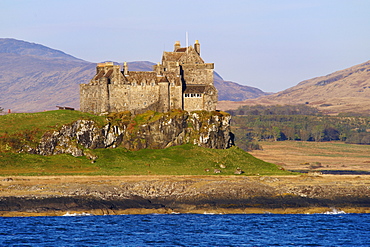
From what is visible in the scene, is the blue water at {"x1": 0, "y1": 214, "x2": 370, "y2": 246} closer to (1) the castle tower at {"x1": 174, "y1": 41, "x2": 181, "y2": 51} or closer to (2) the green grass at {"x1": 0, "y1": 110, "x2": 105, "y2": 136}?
(2) the green grass at {"x1": 0, "y1": 110, "x2": 105, "y2": 136}

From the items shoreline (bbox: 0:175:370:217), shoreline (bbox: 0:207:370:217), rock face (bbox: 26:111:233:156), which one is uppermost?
rock face (bbox: 26:111:233:156)

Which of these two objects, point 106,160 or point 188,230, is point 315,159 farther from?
point 188,230

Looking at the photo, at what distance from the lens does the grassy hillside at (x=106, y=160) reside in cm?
8869

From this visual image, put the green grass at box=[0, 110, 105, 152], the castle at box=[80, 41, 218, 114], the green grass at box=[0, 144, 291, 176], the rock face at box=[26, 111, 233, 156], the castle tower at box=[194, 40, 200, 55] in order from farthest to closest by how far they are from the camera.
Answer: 1. the castle tower at box=[194, 40, 200, 55]
2. the castle at box=[80, 41, 218, 114]
3. the rock face at box=[26, 111, 233, 156]
4. the green grass at box=[0, 110, 105, 152]
5. the green grass at box=[0, 144, 291, 176]

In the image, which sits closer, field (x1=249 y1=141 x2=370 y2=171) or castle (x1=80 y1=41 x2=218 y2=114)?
castle (x1=80 y1=41 x2=218 y2=114)

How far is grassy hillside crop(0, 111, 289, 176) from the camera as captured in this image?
88688mm

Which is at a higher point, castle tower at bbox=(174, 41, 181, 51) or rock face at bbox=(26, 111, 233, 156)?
castle tower at bbox=(174, 41, 181, 51)

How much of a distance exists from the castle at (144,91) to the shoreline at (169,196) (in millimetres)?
22786

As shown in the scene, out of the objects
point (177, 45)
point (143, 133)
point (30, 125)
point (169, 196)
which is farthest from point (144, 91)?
point (169, 196)

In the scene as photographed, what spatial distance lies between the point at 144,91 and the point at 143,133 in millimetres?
7663

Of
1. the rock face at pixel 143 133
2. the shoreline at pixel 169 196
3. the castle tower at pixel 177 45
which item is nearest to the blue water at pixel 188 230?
the shoreline at pixel 169 196

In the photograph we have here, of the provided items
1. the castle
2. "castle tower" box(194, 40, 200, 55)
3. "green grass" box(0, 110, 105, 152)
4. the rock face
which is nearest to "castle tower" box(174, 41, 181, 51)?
"castle tower" box(194, 40, 200, 55)

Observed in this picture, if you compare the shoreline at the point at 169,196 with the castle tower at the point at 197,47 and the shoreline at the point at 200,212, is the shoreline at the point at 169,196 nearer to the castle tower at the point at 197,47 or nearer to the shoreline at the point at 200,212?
the shoreline at the point at 200,212

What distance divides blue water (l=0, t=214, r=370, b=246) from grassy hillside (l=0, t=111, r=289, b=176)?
741 inches
